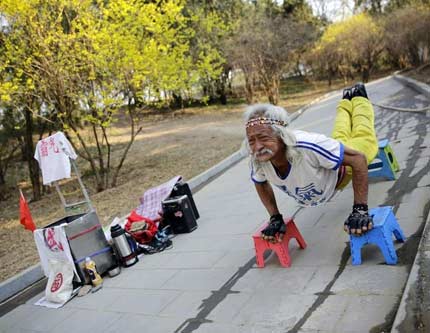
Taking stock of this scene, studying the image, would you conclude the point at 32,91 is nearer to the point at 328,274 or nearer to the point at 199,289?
the point at 199,289

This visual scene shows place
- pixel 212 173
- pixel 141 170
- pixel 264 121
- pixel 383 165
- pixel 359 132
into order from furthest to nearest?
pixel 141 170, pixel 212 173, pixel 383 165, pixel 359 132, pixel 264 121

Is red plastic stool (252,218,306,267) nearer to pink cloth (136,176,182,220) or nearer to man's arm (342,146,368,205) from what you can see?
man's arm (342,146,368,205)

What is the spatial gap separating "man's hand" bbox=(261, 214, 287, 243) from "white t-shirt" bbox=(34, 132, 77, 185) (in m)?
2.77

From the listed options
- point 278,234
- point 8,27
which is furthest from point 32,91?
point 278,234

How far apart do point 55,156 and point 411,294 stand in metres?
4.29

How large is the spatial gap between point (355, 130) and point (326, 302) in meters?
2.18

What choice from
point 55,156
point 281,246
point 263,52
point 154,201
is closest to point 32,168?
point 55,156

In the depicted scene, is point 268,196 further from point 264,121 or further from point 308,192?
point 264,121

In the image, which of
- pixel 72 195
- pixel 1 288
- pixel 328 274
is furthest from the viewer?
pixel 72 195

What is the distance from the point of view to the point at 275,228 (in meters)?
3.64

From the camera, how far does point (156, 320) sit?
3369 millimetres

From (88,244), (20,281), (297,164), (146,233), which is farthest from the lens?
(146,233)

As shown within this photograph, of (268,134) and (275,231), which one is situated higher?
(268,134)

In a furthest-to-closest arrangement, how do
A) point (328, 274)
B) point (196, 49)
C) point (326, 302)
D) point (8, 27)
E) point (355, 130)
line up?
point (196, 49)
point (8, 27)
point (355, 130)
point (328, 274)
point (326, 302)
